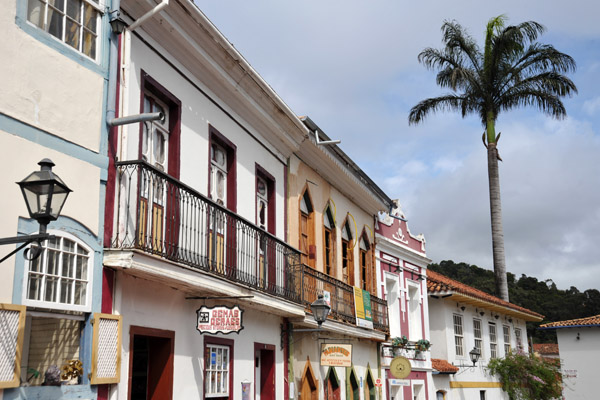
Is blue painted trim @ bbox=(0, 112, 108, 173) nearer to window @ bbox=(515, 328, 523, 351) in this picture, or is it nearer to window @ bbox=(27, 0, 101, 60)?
window @ bbox=(27, 0, 101, 60)

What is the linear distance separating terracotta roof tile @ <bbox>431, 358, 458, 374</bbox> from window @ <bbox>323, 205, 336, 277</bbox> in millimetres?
7419

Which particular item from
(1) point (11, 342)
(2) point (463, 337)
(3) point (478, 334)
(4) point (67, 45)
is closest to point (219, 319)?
(1) point (11, 342)

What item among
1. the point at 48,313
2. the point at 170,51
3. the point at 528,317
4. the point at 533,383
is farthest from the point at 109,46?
the point at 528,317

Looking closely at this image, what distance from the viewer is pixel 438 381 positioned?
2206 cm

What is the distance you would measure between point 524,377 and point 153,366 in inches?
799

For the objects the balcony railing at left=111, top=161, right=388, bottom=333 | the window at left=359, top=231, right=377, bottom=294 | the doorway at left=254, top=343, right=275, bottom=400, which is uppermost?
the window at left=359, top=231, right=377, bottom=294

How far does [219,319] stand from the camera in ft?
29.8

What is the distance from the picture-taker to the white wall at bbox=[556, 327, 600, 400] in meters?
30.3

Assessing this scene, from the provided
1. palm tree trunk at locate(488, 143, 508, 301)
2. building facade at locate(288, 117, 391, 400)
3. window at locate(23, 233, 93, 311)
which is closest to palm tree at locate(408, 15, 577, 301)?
palm tree trunk at locate(488, 143, 508, 301)

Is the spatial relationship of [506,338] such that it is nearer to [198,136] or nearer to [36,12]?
[198,136]

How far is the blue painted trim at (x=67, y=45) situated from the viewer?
23.0ft

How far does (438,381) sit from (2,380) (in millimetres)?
17695

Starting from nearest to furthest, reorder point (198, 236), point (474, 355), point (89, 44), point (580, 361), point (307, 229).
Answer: point (89, 44) < point (198, 236) < point (307, 229) < point (474, 355) < point (580, 361)

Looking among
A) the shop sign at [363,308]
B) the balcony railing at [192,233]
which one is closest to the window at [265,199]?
the balcony railing at [192,233]
